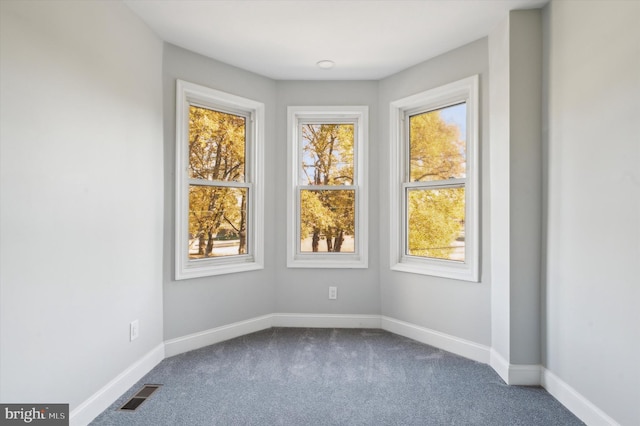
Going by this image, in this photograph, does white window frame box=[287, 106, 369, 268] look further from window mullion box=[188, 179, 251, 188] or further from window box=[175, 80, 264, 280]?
window mullion box=[188, 179, 251, 188]

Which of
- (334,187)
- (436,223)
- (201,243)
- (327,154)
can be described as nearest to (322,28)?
(327,154)

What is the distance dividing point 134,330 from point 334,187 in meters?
2.17

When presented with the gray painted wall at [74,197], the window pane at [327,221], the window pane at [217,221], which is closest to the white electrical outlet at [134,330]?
the gray painted wall at [74,197]

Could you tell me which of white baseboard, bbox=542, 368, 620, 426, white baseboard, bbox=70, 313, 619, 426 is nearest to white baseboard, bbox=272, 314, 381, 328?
white baseboard, bbox=70, 313, 619, 426

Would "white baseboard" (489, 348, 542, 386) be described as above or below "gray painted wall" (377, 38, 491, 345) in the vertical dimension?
below

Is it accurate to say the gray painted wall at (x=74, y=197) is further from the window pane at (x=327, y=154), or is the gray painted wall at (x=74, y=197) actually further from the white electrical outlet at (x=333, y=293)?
the white electrical outlet at (x=333, y=293)

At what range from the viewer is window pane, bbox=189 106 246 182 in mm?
3338

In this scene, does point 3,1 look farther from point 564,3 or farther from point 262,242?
point 564,3

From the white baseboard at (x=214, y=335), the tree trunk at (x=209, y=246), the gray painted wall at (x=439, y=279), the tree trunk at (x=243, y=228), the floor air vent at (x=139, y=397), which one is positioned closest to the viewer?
the floor air vent at (x=139, y=397)

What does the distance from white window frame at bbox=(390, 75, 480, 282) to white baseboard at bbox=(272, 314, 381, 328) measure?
63cm

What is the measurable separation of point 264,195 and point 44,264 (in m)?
2.10

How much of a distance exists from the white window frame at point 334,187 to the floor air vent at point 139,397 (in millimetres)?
1675

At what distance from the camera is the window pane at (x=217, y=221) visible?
11.0ft

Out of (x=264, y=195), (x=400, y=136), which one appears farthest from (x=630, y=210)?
(x=264, y=195)
